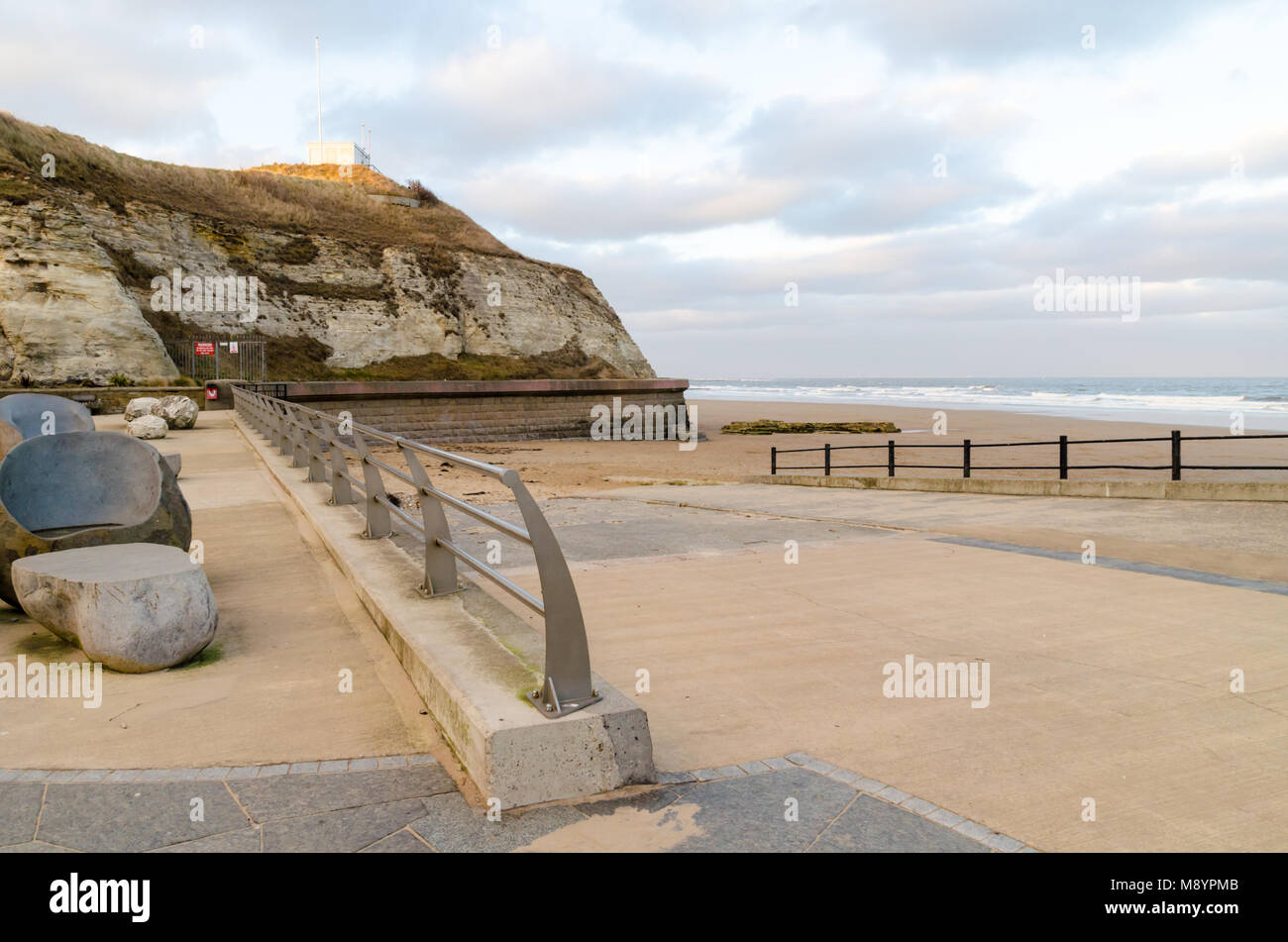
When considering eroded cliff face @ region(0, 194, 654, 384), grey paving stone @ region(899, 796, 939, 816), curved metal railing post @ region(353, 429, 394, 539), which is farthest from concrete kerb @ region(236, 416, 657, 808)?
eroded cliff face @ region(0, 194, 654, 384)

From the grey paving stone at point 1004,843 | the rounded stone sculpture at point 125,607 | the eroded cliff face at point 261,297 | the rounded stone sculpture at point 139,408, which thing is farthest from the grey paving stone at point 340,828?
the eroded cliff face at point 261,297

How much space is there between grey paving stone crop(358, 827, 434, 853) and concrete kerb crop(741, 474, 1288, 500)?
456 inches

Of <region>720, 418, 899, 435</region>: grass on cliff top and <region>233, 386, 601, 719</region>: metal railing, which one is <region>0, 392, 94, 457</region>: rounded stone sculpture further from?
<region>720, 418, 899, 435</region>: grass on cliff top

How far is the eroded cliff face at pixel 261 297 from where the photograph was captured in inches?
1212

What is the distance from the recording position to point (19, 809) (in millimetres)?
2898

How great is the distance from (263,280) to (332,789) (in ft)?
149

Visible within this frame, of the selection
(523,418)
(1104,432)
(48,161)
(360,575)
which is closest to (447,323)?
(523,418)

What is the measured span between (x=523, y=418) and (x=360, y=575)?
2946cm

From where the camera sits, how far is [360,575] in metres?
5.62

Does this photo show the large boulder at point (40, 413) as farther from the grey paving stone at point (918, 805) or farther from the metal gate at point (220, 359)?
the metal gate at point (220, 359)

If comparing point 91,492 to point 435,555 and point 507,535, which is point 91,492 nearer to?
point 435,555

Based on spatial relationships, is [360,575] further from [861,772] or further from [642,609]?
[861,772]

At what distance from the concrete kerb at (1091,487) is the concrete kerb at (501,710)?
405 inches
